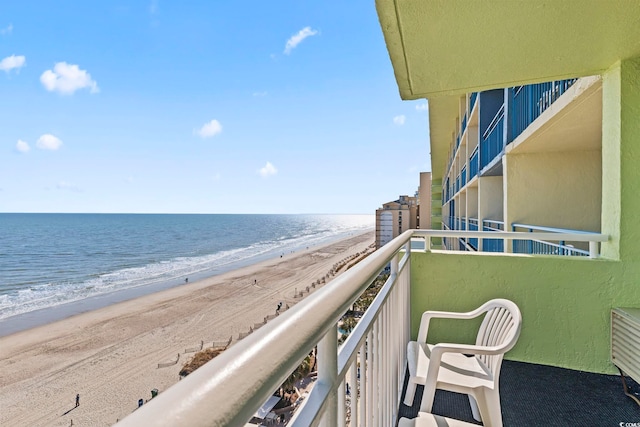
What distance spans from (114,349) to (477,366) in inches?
581

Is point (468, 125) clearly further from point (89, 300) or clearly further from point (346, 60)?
point (89, 300)

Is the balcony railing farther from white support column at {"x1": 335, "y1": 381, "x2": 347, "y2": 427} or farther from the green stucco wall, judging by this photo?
white support column at {"x1": 335, "y1": 381, "x2": 347, "y2": 427}

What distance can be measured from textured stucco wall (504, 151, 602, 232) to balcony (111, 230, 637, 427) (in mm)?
2128

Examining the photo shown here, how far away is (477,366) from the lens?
77.7 inches

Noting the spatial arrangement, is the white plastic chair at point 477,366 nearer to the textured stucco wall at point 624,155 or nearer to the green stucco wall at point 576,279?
the green stucco wall at point 576,279

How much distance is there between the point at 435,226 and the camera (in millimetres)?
19922

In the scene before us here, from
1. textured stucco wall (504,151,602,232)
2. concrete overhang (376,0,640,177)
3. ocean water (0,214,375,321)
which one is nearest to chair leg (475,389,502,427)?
concrete overhang (376,0,640,177)

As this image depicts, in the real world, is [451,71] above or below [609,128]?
above

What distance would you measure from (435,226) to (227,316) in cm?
1300

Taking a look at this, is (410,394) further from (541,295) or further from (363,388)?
(541,295)

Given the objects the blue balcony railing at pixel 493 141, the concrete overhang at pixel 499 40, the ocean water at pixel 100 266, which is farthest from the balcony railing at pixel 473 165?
the ocean water at pixel 100 266

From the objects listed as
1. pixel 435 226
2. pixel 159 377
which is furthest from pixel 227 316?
pixel 435 226

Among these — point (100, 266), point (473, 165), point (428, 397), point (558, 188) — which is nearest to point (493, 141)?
point (558, 188)

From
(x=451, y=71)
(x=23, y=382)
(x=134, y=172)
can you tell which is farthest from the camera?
(x=134, y=172)
